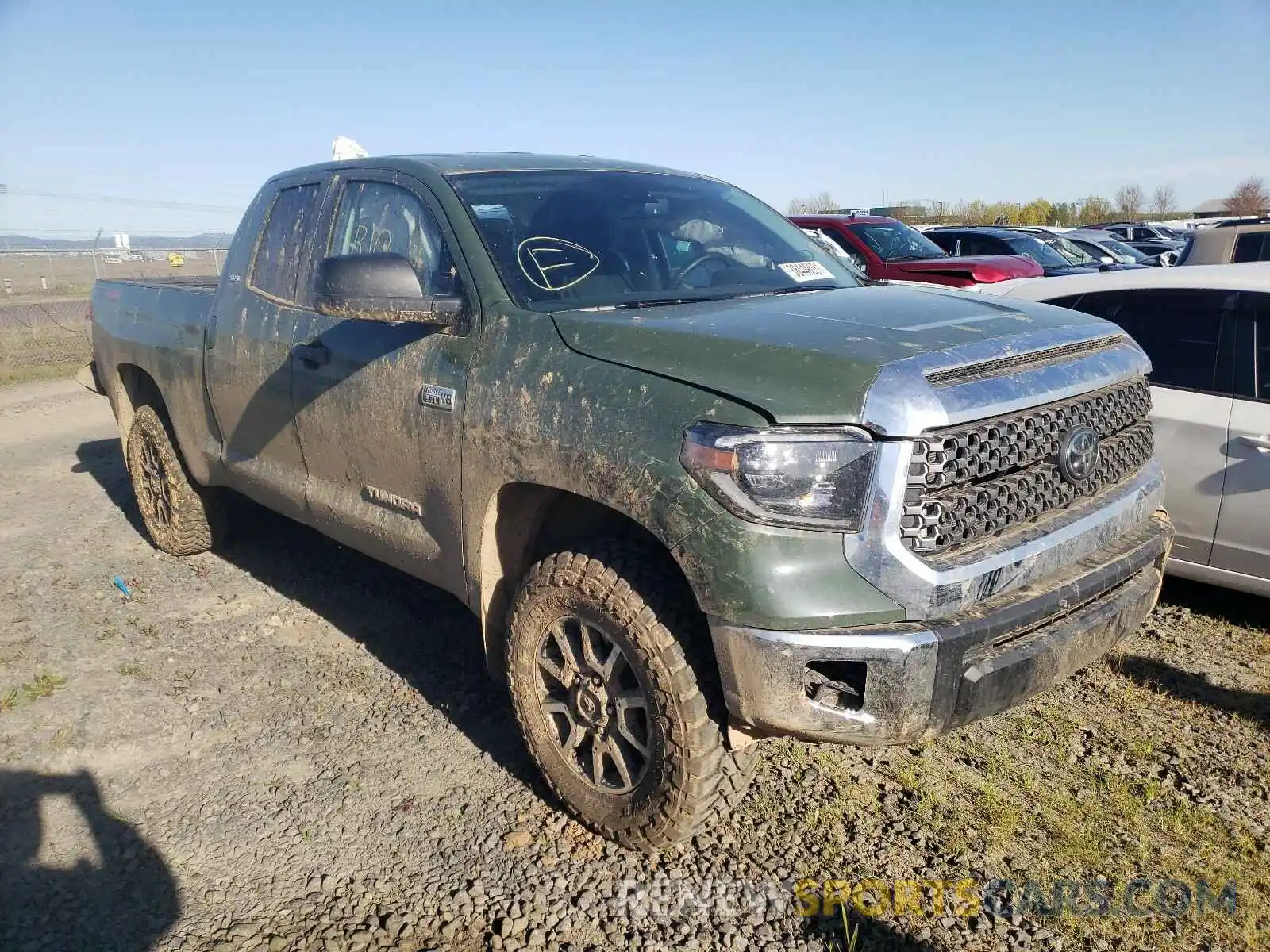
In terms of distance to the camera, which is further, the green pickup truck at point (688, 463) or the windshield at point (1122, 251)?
the windshield at point (1122, 251)

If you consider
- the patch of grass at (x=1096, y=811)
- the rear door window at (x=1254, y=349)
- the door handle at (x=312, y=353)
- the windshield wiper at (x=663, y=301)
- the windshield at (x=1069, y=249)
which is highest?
the windshield wiper at (x=663, y=301)

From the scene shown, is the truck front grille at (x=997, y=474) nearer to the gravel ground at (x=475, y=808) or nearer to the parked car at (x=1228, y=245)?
the gravel ground at (x=475, y=808)

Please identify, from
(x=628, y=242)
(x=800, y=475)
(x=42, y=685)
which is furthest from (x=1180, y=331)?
(x=42, y=685)

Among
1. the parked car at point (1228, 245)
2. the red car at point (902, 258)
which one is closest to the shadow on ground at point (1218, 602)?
the parked car at point (1228, 245)

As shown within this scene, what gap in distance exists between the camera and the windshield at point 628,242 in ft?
10.4

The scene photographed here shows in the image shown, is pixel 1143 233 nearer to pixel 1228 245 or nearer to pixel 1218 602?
pixel 1228 245

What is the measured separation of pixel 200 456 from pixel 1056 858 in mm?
4202

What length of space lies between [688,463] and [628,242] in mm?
1350

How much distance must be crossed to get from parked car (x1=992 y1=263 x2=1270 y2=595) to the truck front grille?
150cm

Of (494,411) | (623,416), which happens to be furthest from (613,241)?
(623,416)

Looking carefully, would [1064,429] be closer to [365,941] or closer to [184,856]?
[365,941]

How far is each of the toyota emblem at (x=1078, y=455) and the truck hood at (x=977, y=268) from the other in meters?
6.82

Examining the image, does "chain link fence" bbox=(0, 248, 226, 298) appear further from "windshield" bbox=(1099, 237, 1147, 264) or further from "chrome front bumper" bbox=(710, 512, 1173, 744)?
"chrome front bumper" bbox=(710, 512, 1173, 744)

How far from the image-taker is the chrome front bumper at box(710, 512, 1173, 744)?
7.48ft
